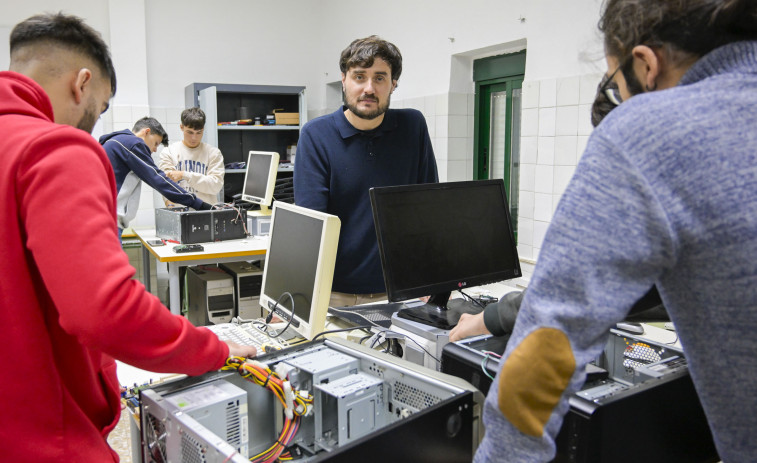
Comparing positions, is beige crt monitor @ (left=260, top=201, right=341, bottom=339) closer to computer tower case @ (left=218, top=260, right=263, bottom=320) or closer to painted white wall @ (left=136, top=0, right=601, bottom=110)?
computer tower case @ (left=218, top=260, right=263, bottom=320)

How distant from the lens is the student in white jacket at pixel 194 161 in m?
4.64

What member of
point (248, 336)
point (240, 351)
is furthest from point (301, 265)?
point (240, 351)

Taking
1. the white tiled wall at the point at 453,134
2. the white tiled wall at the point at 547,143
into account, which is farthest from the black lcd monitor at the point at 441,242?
the white tiled wall at the point at 453,134

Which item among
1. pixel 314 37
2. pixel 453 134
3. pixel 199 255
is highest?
pixel 314 37

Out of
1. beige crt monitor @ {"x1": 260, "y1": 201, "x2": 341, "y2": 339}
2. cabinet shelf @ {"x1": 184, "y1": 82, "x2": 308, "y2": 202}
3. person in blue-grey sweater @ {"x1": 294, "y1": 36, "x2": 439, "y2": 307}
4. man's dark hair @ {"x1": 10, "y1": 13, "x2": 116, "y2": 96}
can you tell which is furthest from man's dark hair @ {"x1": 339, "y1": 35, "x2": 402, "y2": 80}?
cabinet shelf @ {"x1": 184, "y1": 82, "x2": 308, "y2": 202}

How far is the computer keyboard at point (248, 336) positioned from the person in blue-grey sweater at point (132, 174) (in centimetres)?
216

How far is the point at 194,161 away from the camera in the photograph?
4.84m

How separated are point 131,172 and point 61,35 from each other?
9.59ft

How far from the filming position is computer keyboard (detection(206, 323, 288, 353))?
5.72ft

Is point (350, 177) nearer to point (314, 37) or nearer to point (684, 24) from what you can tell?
point (684, 24)

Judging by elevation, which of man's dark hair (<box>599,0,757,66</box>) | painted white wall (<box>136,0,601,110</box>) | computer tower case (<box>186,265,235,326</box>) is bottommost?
computer tower case (<box>186,265,235,326</box>)

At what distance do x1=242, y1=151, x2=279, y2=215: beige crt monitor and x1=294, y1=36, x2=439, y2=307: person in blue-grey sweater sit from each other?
2267mm

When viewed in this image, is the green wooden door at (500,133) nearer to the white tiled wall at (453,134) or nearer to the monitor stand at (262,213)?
the white tiled wall at (453,134)

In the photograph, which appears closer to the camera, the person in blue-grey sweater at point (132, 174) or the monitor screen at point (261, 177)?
the person in blue-grey sweater at point (132, 174)
